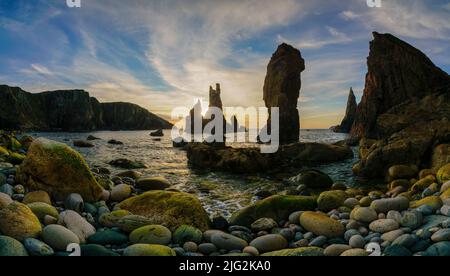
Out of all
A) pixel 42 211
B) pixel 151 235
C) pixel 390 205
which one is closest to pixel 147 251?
pixel 151 235

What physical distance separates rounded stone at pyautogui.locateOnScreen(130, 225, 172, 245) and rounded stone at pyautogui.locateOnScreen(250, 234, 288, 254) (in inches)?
76.6

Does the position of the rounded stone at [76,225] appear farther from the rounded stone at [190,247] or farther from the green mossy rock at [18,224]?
the rounded stone at [190,247]

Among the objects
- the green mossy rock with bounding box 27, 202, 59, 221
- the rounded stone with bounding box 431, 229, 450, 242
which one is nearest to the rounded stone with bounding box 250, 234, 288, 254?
the rounded stone with bounding box 431, 229, 450, 242

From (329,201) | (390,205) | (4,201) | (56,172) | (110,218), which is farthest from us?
(329,201)

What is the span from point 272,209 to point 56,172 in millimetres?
6755

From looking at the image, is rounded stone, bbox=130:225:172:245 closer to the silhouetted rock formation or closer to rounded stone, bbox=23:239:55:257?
rounded stone, bbox=23:239:55:257

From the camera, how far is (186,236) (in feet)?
23.1

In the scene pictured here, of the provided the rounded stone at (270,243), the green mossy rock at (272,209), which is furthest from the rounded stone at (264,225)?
the rounded stone at (270,243)

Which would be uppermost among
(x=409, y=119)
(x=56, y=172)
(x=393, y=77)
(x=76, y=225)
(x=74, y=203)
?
(x=393, y=77)

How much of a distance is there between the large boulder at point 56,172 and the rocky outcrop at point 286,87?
70.0 meters

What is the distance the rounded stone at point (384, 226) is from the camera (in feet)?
22.3

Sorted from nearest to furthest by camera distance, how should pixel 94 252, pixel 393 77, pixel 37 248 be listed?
pixel 37 248 < pixel 94 252 < pixel 393 77

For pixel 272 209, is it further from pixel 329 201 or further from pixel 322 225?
pixel 322 225
